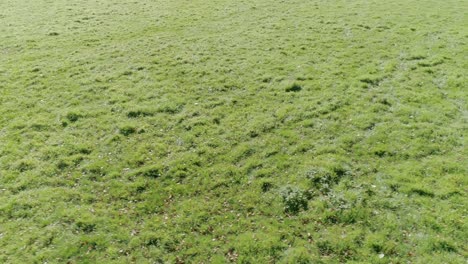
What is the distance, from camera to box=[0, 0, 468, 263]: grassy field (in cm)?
1077

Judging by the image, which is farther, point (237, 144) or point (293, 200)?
point (237, 144)

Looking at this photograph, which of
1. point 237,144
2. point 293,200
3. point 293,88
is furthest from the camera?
point 293,88

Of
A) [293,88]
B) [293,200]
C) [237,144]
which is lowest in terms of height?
[293,200]

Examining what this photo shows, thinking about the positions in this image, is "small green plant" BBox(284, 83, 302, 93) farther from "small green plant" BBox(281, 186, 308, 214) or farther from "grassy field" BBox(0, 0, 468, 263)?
"small green plant" BBox(281, 186, 308, 214)

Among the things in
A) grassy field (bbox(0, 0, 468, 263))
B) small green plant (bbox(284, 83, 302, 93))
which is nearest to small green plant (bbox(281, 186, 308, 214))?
grassy field (bbox(0, 0, 468, 263))

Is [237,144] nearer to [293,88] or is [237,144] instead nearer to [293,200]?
[293,200]

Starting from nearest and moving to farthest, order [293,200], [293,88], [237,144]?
[293,200]
[237,144]
[293,88]

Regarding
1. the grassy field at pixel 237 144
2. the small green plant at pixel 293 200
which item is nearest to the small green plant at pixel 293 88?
the grassy field at pixel 237 144

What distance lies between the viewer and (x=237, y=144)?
14742 millimetres

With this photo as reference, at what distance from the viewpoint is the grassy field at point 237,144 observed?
10.8m

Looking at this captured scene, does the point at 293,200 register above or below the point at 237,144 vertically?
below

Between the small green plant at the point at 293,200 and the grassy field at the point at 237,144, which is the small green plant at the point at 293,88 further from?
the small green plant at the point at 293,200

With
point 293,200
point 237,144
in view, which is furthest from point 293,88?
point 293,200

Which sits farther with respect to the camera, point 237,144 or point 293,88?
point 293,88
